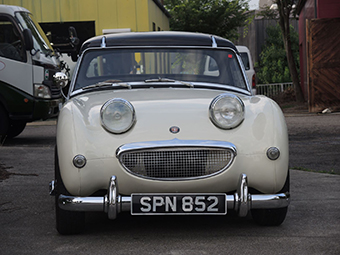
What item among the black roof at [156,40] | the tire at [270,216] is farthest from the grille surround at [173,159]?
the black roof at [156,40]

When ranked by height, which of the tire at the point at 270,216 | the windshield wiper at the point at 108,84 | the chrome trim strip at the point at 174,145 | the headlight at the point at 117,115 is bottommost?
the tire at the point at 270,216

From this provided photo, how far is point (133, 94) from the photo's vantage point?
4883 millimetres

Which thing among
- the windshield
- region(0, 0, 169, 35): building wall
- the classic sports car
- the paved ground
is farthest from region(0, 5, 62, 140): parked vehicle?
region(0, 0, 169, 35): building wall

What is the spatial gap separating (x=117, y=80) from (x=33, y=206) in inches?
58.6

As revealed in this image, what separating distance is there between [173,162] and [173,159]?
0.07 ft

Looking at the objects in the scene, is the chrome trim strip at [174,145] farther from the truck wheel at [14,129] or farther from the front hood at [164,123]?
the truck wheel at [14,129]

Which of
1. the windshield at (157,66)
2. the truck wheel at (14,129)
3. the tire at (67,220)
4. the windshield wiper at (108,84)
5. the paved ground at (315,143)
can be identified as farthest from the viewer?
the truck wheel at (14,129)

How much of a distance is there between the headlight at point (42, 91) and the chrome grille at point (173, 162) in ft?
24.4

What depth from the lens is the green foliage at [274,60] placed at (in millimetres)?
26188

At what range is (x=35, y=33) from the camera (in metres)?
11.8

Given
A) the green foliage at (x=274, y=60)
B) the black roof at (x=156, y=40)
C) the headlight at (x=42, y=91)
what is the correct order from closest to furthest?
the black roof at (x=156, y=40) → the headlight at (x=42, y=91) → the green foliage at (x=274, y=60)

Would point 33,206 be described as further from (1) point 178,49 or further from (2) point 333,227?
(2) point 333,227

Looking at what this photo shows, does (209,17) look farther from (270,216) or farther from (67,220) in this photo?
(67,220)

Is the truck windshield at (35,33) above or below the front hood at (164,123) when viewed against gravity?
above
